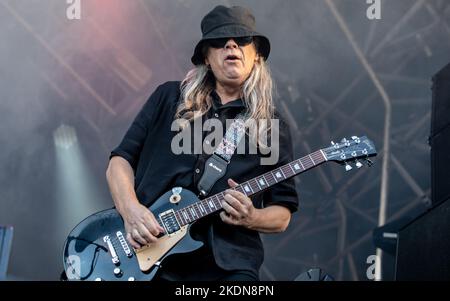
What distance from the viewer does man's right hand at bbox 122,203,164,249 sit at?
3.48 m

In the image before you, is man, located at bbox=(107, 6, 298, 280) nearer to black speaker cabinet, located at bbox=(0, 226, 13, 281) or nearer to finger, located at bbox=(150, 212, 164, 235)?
finger, located at bbox=(150, 212, 164, 235)

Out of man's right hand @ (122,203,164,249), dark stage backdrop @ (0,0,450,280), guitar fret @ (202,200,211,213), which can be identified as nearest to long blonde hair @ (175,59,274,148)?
Result: guitar fret @ (202,200,211,213)

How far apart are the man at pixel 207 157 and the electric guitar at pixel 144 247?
45 millimetres

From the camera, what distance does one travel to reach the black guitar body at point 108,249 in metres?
3.49

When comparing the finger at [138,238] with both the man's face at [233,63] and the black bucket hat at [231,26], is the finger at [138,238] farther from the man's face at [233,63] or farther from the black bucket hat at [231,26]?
the black bucket hat at [231,26]

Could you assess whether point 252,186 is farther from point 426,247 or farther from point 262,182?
point 426,247

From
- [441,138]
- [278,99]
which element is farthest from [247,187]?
[278,99]

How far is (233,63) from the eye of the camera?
12.7 ft

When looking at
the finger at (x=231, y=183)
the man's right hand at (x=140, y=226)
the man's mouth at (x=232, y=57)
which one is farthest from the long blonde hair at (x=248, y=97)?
the man's right hand at (x=140, y=226)

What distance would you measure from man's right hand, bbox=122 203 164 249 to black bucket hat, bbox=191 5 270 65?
3.01 ft

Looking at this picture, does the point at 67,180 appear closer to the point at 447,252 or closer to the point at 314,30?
the point at 314,30

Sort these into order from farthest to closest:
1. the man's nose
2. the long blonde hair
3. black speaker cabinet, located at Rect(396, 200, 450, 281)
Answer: black speaker cabinet, located at Rect(396, 200, 450, 281)
the man's nose
the long blonde hair
